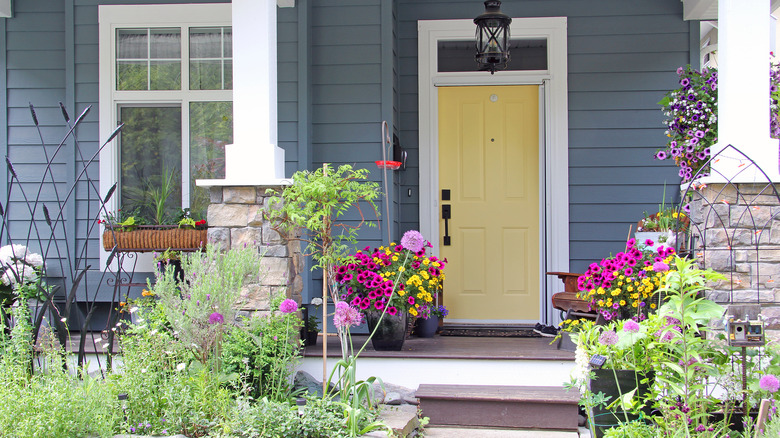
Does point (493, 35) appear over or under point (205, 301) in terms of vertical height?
over

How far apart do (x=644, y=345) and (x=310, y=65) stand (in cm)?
304

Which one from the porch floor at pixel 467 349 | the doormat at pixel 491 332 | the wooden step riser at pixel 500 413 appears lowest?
the wooden step riser at pixel 500 413

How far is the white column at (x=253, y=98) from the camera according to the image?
3.41 m

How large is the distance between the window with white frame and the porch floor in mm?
1624

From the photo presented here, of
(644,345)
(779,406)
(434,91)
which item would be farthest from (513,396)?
(434,91)

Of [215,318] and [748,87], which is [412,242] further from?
[748,87]

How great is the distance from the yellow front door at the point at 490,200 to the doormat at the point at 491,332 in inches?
9.6

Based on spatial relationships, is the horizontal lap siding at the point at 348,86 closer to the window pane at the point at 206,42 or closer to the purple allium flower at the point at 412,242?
the window pane at the point at 206,42

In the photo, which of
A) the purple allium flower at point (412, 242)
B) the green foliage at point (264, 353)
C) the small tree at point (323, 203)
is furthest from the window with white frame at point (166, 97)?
the purple allium flower at point (412, 242)

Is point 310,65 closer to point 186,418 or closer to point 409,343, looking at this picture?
point 409,343

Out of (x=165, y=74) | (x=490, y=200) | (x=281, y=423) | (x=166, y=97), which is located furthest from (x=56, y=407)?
(x=490, y=200)

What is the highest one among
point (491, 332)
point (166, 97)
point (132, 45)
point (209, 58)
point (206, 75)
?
point (132, 45)

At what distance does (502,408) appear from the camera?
3.06 meters

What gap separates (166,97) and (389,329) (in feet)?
7.97
